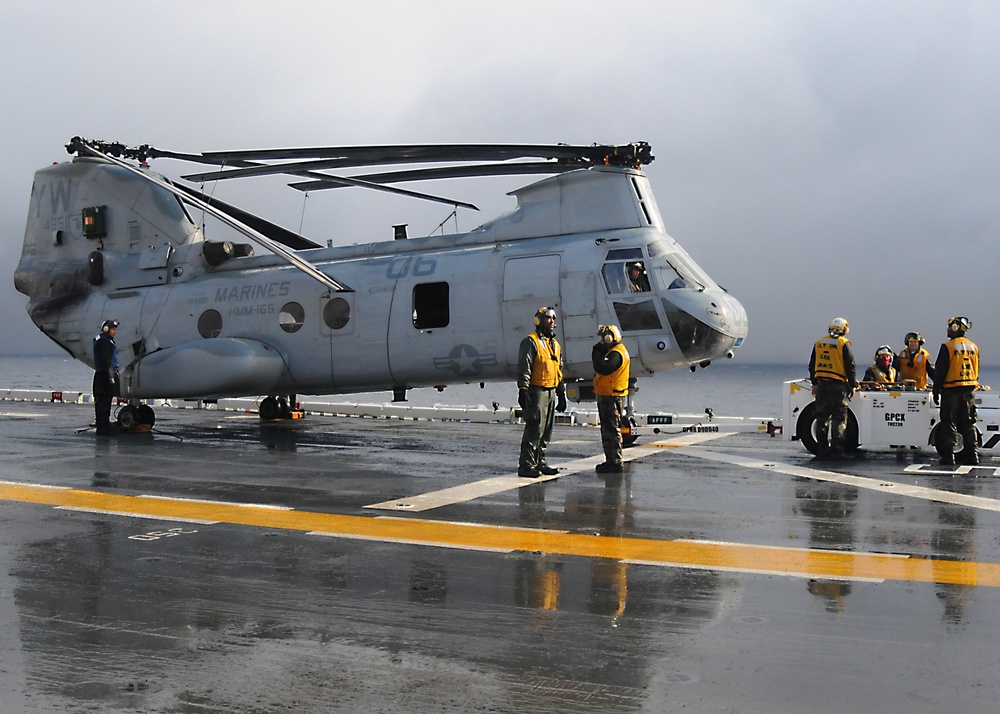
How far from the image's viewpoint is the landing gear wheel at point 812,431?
13375 mm

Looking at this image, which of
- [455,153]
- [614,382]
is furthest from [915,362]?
[455,153]

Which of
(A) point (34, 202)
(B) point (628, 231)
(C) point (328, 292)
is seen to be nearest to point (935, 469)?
(B) point (628, 231)

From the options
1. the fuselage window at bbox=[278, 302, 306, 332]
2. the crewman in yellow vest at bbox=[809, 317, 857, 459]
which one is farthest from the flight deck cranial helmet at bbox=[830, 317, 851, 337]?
the fuselage window at bbox=[278, 302, 306, 332]

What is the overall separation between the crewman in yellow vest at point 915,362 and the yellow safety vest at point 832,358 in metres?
2.92

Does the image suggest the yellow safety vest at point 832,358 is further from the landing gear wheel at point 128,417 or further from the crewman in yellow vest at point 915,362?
the landing gear wheel at point 128,417

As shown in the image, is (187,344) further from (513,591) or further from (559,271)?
(513,591)

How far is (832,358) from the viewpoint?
12695 mm

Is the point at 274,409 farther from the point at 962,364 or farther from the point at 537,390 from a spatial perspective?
the point at 962,364

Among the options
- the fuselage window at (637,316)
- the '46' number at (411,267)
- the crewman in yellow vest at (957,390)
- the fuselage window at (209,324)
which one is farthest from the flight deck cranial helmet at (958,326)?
the fuselage window at (209,324)

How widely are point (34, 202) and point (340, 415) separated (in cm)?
738

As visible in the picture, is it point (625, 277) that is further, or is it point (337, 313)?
point (337, 313)

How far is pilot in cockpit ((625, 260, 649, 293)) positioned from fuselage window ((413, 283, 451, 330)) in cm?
283

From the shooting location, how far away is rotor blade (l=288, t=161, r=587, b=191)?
1477cm

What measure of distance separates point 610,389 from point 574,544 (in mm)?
4678
